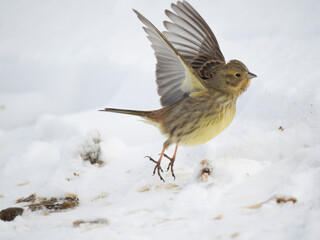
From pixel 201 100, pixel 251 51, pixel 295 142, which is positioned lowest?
pixel 295 142

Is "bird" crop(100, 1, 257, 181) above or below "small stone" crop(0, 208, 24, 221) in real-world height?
above

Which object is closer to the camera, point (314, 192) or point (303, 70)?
point (314, 192)

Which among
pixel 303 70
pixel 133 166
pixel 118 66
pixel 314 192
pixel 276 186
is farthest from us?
pixel 118 66

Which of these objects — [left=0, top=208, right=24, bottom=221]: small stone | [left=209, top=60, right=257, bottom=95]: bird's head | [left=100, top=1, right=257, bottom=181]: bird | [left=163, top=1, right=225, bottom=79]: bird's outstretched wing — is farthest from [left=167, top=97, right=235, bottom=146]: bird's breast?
[left=0, top=208, right=24, bottom=221]: small stone

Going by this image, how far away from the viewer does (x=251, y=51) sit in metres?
4.32

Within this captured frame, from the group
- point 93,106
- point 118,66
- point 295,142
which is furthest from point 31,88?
point 295,142

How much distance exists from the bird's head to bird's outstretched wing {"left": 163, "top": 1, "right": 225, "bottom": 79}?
43 cm

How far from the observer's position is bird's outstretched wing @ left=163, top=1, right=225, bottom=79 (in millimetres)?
3137

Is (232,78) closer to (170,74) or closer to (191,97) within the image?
(191,97)

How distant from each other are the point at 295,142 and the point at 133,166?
4.13ft

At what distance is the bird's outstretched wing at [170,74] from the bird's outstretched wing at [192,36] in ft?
1.68

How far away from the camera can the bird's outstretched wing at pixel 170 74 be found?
240 cm

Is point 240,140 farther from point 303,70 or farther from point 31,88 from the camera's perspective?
point 31,88

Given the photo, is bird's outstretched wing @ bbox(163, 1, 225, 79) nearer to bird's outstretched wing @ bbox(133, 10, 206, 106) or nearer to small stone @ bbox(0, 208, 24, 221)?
bird's outstretched wing @ bbox(133, 10, 206, 106)
